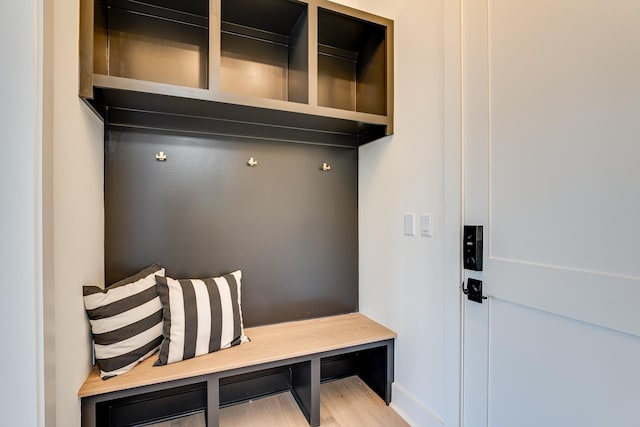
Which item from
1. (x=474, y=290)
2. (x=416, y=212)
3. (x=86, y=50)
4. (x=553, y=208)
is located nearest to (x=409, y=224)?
(x=416, y=212)

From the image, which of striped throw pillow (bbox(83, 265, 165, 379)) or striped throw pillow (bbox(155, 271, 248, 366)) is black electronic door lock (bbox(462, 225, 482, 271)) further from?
striped throw pillow (bbox(83, 265, 165, 379))

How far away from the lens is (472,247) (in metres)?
1.26

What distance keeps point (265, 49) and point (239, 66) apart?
0.73 ft

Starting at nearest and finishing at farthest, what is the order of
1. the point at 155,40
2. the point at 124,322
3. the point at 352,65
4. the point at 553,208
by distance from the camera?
1. the point at 553,208
2. the point at 124,322
3. the point at 155,40
4. the point at 352,65

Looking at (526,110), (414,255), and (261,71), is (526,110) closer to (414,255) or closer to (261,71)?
(414,255)

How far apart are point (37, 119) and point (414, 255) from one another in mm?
1720

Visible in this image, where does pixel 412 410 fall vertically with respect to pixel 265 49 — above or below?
below

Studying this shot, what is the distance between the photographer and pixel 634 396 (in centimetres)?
80

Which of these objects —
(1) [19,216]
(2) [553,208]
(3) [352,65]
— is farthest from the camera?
(3) [352,65]

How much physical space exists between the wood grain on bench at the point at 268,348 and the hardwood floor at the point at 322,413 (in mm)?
449

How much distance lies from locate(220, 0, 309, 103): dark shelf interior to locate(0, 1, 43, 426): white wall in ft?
3.45

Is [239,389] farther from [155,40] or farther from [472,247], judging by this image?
[155,40]

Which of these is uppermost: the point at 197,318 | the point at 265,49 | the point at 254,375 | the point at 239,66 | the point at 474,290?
the point at 265,49

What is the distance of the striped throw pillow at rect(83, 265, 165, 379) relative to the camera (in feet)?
4.13
